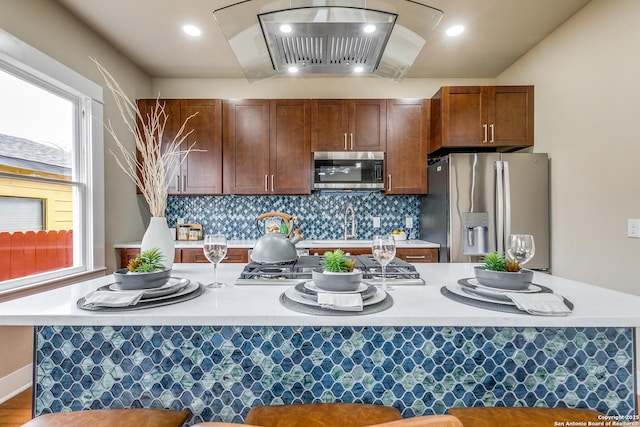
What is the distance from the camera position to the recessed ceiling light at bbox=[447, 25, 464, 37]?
2.60m

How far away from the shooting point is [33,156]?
86.2 inches

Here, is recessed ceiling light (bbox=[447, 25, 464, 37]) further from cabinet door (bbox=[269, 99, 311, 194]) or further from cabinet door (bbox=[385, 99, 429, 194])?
cabinet door (bbox=[269, 99, 311, 194])

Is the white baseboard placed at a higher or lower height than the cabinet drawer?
lower

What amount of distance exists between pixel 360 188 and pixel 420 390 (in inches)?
93.2

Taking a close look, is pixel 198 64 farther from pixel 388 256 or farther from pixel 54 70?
pixel 388 256

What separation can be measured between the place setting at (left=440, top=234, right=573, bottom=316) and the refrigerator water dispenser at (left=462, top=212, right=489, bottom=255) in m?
1.67

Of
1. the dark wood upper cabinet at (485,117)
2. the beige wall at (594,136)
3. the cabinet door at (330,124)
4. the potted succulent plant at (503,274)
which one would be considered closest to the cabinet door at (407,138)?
the dark wood upper cabinet at (485,117)

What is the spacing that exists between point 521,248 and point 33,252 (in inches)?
113

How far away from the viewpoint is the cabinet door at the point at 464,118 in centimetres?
295

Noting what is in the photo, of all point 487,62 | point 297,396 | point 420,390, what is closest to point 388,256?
point 420,390

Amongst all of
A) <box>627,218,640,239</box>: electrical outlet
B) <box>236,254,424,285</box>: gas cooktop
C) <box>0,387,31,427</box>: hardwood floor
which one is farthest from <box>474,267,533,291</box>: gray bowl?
<box>0,387,31,427</box>: hardwood floor

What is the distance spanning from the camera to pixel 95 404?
98 centimetres

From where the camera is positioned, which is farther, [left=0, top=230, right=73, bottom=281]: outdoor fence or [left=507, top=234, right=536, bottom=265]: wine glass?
[left=0, top=230, right=73, bottom=281]: outdoor fence

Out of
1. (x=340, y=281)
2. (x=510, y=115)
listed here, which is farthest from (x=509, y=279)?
(x=510, y=115)
